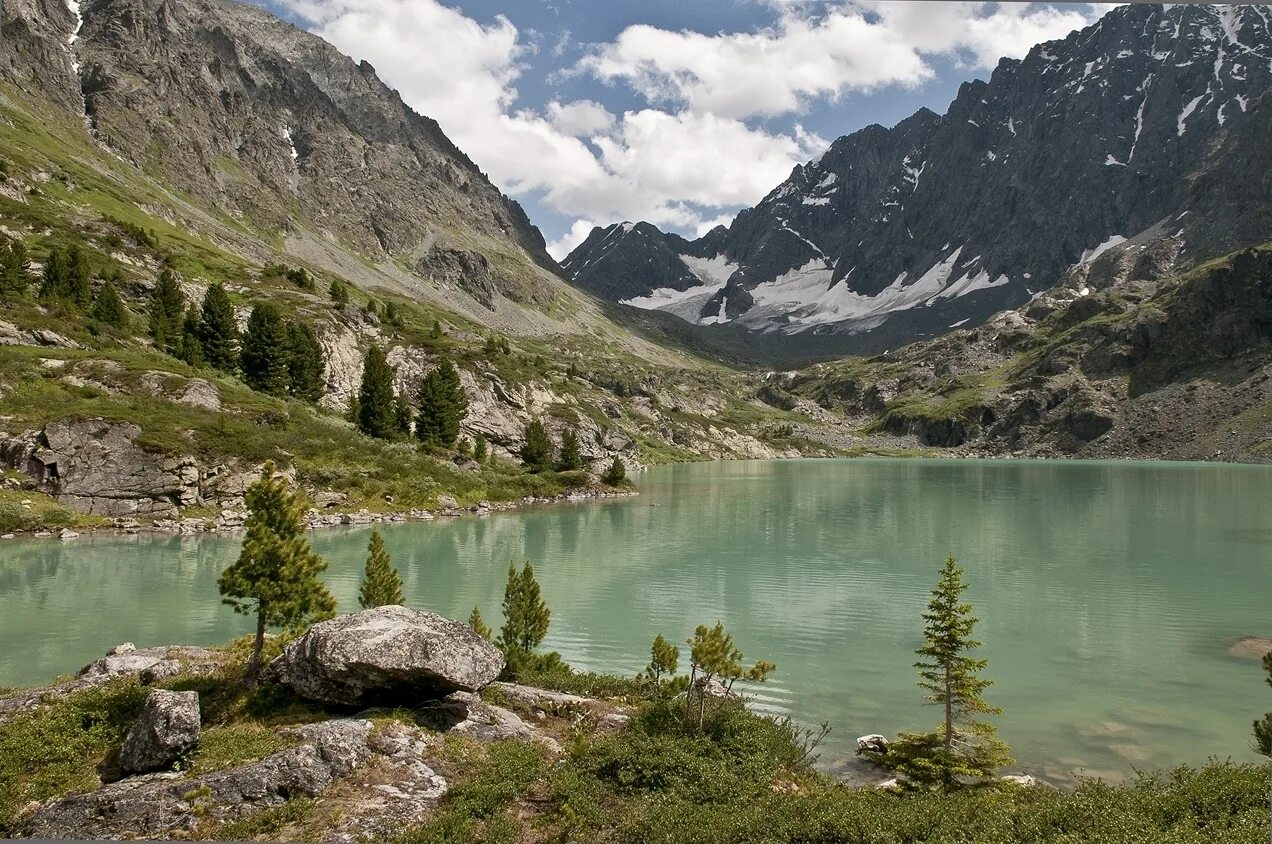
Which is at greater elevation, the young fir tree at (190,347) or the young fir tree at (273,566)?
the young fir tree at (190,347)

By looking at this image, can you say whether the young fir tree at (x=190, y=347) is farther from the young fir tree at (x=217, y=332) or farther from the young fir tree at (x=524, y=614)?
the young fir tree at (x=524, y=614)

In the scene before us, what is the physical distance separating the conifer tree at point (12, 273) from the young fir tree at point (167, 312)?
11.8 m

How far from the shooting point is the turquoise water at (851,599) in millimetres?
23234

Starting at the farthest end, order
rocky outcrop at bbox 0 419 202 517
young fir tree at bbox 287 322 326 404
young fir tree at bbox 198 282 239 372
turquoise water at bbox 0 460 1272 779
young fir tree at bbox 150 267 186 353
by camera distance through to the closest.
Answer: young fir tree at bbox 287 322 326 404
young fir tree at bbox 198 282 239 372
young fir tree at bbox 150 267 186 353
rocky outcrop at bbox 0 419 202 517
turquoise water at bbox 0 460 1272 779

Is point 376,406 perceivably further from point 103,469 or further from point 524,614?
point 524,614

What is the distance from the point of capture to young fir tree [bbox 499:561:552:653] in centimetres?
2495

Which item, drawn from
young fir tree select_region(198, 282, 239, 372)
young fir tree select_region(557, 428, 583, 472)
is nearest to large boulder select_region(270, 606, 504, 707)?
young fir tree select_region(198, 282, 239, 372)

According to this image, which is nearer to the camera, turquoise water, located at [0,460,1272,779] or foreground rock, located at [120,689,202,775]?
foreground rock, located at [120,689,202,775]

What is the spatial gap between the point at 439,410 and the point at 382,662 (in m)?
78.8

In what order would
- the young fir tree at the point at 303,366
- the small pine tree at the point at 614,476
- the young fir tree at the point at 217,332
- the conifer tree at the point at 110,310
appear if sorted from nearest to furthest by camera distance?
the conifer tree at the point at 110,310, the young fir tree at the point at 217,332, the young fir tree at the point at 303,366, the small pine tree at the point at 614,476

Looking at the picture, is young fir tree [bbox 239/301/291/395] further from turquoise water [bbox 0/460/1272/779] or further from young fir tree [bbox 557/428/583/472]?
young fir tree [bbox 557/428/583/472]

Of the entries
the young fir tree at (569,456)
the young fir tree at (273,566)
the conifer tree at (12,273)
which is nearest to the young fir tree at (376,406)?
the young fir tree at (569,456)

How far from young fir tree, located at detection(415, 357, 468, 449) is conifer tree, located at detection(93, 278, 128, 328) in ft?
110

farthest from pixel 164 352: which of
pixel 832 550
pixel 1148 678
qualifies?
pixel 1148 678
